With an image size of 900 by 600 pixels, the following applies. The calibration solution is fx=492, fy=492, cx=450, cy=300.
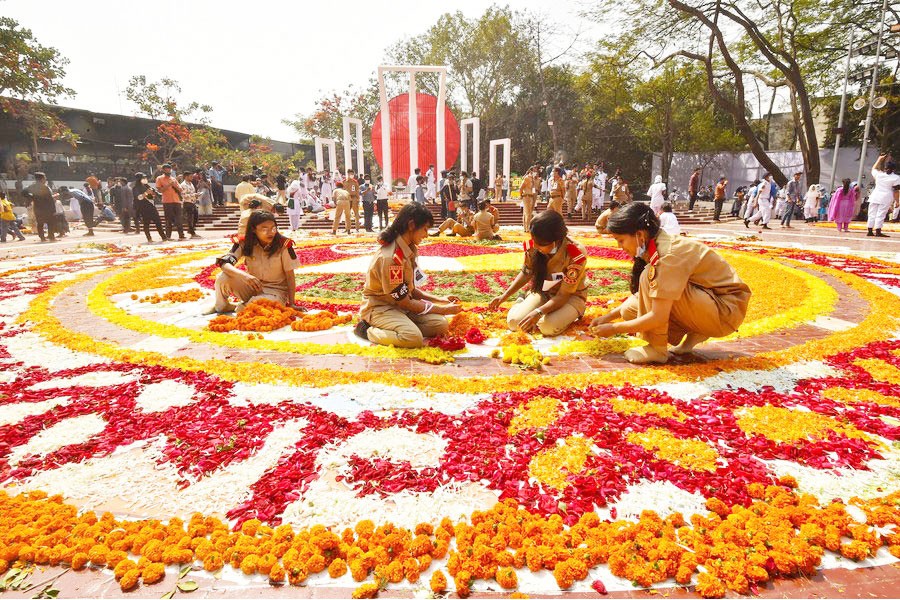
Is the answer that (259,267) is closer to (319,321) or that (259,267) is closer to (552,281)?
(319,321)

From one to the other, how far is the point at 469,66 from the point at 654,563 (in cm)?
4096

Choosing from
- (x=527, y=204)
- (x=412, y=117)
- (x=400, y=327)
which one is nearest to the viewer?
(x=400, y=327)

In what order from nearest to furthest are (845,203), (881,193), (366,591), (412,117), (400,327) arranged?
(366,591)
(400,327)
(881,193)
(845,203)
(412,117)

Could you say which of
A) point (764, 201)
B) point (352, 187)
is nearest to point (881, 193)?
point (764, 201)

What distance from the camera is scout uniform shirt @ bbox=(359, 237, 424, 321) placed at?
4.33m

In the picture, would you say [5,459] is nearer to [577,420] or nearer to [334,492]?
[334,492]

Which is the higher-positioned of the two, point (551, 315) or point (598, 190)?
point (598, 190)

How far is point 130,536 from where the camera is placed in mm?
2055

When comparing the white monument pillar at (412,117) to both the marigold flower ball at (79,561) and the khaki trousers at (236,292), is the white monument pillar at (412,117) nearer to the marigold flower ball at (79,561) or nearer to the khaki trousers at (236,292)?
the khaki trousers at (236,292)

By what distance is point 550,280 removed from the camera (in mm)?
4902

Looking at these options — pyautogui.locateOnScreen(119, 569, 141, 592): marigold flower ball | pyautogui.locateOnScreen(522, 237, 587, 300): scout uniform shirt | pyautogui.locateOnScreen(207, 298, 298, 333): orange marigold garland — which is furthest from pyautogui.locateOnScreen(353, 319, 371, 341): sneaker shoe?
pyautogui.locateOnScreen(119, 569, 141, 592): marigold flower ball

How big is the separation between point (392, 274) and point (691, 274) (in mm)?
2428

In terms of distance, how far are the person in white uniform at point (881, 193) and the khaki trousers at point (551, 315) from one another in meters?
13.2

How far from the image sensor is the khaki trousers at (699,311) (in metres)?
3.77
